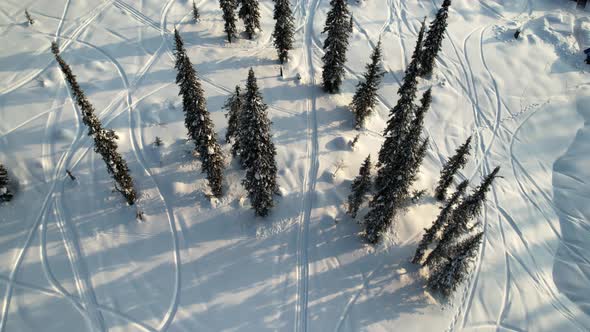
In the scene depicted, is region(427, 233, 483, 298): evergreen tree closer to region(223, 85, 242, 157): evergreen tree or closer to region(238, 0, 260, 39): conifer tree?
region(223, 85, 242, 157): evergreen tree

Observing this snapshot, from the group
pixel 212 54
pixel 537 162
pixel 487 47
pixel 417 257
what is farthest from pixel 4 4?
pixel 537 162

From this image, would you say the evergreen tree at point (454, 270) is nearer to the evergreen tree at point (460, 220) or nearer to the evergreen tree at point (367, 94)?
the evergreen tree at point (460, 220)

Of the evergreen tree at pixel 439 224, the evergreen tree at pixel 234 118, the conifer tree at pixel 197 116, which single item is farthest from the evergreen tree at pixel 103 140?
the evergreen tree at pixel 439 224

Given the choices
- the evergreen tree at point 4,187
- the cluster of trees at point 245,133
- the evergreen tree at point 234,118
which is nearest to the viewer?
the cluster of trees at point 245,133

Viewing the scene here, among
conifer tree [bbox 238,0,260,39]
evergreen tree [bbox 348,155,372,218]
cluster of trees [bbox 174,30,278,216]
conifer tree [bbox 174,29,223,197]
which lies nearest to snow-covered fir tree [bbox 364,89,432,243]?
evergreen tree [bbox 348,155,372,218]

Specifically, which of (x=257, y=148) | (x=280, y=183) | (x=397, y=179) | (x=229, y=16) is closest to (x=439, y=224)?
(x=397, y=179)

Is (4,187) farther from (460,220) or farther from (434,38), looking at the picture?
(434,38)
